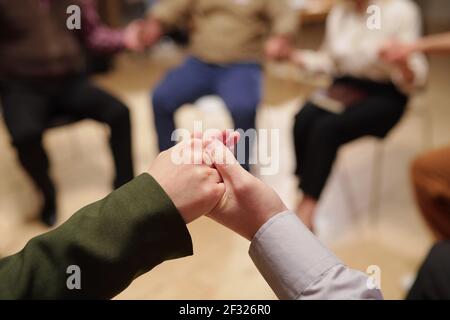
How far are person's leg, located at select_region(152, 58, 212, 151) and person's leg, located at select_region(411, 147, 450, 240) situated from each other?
0.74 metres

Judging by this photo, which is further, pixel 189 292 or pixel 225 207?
pixel 189 292

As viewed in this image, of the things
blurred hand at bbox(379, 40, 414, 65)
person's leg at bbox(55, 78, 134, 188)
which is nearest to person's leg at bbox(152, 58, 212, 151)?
person's leg at bbox(55, 78, 134, 188)

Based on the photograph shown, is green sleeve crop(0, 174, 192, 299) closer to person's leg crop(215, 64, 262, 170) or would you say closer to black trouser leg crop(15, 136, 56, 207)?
person's leg crop(215, 64, 262, 170)

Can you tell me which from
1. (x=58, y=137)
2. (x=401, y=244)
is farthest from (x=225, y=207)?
(x=58, y=137)

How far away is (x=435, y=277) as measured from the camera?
693 mm

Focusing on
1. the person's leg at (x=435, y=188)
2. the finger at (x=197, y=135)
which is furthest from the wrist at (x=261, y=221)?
the person's leg at (x=435, y=188)

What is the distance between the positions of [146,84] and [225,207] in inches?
96.3

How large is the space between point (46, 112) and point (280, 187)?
1.09 m

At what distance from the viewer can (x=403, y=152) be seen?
1.90 m

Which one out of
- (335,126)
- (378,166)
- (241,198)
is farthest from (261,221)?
(378,166)

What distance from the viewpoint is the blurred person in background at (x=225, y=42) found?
1.56 m

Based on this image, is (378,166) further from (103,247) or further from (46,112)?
(103,247)

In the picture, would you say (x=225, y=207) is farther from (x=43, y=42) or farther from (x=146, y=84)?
(x=146, y=84)

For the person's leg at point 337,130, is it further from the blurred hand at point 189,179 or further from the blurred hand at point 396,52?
the blurred hand at point 189,179
